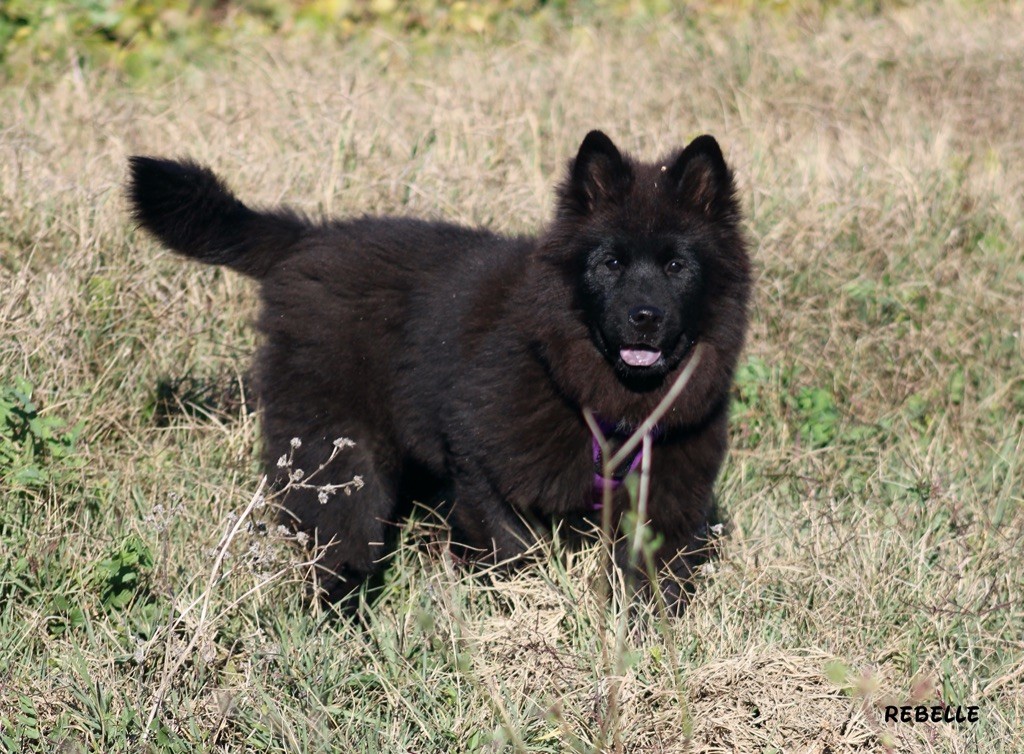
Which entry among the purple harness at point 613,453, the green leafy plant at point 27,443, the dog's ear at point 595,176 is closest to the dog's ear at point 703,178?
the dog's ear at point 595,176

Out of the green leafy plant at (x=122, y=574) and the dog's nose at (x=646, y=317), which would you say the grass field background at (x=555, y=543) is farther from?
the dog's nose at (x=646, y=317)

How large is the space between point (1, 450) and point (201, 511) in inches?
27.8

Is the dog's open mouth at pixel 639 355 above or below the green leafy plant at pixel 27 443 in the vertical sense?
above

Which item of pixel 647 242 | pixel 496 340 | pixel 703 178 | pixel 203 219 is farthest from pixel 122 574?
pixel 703 178

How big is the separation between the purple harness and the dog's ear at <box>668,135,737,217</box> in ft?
2.52

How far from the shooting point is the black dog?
13.0 feet

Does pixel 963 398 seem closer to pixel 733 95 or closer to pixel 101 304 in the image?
pixel 733 95

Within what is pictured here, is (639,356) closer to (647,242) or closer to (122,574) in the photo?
(647,242)

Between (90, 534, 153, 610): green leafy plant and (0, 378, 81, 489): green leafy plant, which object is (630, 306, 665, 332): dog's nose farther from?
(0, 378, 81, 489): green leafy plant

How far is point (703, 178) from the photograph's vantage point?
3.98 metres

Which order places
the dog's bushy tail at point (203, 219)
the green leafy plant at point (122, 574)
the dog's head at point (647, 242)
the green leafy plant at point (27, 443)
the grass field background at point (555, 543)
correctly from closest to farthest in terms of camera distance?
the grass field background at point (555, 543) → the green leafy plant at point (122, 574) → the dog's head at point (647, 242) → the green leafy plant at point (27, 443) → the dog's bushy tail at point (203, 219)

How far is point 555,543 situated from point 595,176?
1.21 metres

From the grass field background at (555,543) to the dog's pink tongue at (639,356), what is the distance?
2.19 feet

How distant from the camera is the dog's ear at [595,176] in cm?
394
